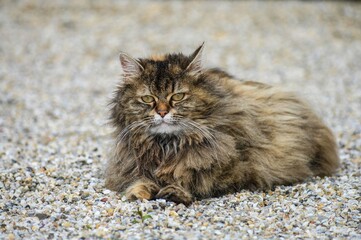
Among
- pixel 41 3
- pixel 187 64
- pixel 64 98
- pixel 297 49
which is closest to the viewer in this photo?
pixel 187 64

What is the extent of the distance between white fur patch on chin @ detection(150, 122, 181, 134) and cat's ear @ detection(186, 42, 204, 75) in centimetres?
50

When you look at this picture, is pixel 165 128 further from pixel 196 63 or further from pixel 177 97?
pixel 196 63

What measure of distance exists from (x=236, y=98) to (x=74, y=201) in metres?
1.62

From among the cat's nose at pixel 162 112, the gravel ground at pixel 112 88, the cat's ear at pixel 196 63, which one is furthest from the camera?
the cat's ear at pixel 196 63

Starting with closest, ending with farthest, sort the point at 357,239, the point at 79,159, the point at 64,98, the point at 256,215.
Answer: the point at 357,239, the point at 256,215, the point at 79,159, the point at 64,98

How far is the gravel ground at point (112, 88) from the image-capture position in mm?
4172

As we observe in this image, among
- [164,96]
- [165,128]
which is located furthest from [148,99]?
[165,128]

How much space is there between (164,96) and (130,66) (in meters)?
0.44

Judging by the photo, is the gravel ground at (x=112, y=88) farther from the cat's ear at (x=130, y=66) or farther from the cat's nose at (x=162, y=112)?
the cat's ear at (x=130, y=66)

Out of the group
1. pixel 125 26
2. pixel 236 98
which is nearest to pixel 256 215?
pixel 236 98

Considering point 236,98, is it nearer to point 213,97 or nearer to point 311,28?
point 213,97

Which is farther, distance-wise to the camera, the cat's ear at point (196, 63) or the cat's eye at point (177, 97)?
the cat's ear at point (196, 63)

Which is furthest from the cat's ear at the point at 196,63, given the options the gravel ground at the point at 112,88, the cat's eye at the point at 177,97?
the gravel ground at the point at 112,88

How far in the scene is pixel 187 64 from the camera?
461cm
